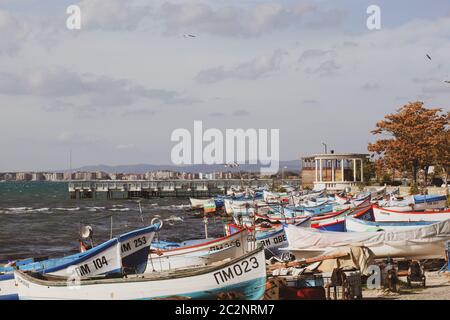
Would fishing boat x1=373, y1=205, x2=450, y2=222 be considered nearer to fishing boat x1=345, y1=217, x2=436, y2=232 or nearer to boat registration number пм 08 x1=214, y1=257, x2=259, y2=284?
fishing boat x1=345, y1=217, x2=436, y2=232

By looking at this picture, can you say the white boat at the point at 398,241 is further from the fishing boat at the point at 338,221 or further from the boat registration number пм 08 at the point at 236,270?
the boat registration number пм 08 at the point at 236,270

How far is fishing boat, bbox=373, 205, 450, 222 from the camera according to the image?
→ 37.8 metres

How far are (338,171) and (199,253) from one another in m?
62.0

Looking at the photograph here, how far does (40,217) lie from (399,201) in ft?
160

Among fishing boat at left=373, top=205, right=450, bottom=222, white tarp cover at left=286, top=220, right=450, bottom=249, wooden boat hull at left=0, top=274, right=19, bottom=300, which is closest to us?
wooden boat hull at left=0, top=274, right=19, bottom=300

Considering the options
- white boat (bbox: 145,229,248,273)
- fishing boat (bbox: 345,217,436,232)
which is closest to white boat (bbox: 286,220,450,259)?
fishing boat (bbox: 345,217,436,232)

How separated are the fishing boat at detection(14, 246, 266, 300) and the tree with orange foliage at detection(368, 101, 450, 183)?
178ft

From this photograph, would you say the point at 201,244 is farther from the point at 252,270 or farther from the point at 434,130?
the point at 434,130

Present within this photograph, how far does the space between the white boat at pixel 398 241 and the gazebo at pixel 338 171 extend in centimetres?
5677

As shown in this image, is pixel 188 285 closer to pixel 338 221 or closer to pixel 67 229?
pixel 338 221

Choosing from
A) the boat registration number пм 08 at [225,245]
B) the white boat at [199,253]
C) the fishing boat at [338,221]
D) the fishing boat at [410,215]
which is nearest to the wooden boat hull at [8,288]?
the white boat at [199,253]

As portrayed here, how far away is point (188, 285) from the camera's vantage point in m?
20.5

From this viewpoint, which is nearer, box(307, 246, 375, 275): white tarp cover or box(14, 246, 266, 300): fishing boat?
box(14, 246, 266, 300): fishing boat
